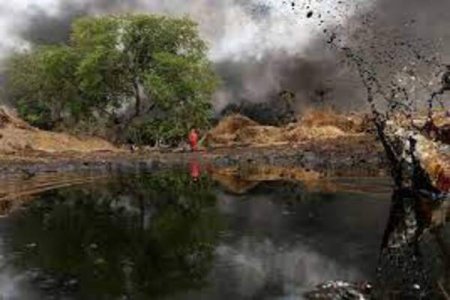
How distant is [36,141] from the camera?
58.8 meters

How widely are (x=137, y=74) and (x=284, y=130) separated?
11.4m

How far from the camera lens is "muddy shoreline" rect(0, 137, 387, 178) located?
43.3m

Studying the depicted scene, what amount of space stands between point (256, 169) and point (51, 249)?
22088mm

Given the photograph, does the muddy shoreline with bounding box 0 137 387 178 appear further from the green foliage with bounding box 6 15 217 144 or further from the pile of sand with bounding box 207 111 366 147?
the green foliage with bounding box 6 15 217 144

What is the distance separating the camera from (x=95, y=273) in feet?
59.9

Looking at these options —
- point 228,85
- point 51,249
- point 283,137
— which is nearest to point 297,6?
point 228,85

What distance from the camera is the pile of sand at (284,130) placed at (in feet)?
195

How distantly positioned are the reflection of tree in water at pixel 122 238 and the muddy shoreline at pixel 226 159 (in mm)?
10703

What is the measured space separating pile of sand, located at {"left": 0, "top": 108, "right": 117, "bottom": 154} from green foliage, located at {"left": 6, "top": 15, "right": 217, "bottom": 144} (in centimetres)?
359

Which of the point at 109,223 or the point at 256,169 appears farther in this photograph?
the point at 256,169

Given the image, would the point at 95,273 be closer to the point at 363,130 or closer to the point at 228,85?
the point at 363,130

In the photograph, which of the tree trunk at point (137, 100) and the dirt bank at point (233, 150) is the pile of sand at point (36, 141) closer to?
the dirt bank at point (233, 150)

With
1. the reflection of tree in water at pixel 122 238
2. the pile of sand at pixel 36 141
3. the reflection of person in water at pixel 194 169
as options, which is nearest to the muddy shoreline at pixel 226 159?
the reflection of person in water at pixel 194 169

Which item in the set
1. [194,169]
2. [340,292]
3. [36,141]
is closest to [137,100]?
[36,141]
